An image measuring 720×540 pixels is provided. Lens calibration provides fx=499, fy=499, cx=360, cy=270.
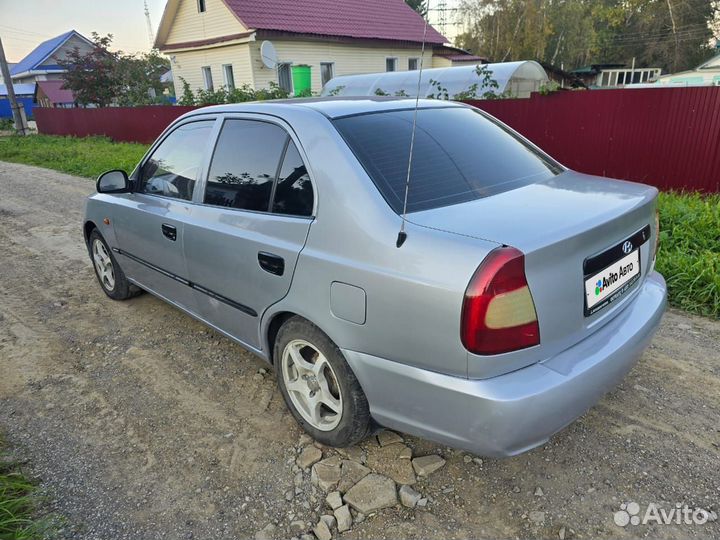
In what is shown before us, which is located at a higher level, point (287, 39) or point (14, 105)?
point (287, 39)

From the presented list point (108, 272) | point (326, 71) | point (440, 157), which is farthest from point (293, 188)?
point (326, 71)

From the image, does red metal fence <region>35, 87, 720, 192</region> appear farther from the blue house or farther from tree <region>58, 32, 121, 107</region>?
the blue house

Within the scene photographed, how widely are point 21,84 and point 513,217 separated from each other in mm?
64645

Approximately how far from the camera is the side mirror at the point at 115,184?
3.76 meters

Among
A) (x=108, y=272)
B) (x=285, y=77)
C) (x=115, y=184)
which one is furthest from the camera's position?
(x=285, y=77)

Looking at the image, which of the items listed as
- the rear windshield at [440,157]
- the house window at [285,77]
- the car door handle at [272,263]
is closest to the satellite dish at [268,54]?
the house window at [285,77]

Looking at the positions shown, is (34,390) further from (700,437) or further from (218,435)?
(700,437)

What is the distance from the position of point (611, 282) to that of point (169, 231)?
8.62 ft

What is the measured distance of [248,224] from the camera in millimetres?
2668

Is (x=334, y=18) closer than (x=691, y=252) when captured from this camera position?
No

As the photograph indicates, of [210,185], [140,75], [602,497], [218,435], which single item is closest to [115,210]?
[210,185]

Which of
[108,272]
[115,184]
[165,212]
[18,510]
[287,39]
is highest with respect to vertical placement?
[287,39]

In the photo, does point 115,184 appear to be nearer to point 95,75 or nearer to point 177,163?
point 177,163

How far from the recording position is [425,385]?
6.32 ft
